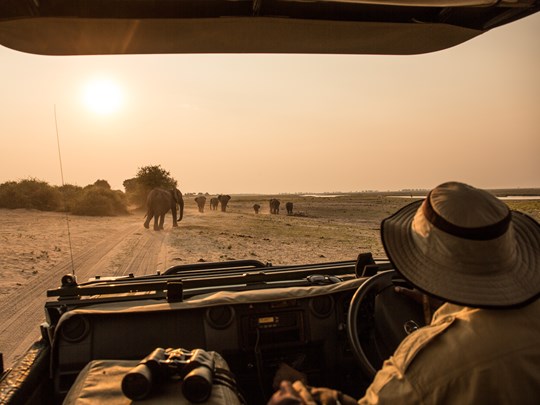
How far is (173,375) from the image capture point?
1893 mm

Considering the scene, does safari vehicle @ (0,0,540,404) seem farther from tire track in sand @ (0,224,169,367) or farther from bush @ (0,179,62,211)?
bush @ (0,179,62,211)

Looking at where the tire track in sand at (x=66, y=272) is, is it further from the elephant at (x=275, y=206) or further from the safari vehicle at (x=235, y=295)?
the elephant at (x=275, y=206)

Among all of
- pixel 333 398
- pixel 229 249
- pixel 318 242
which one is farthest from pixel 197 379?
pixel 318 242

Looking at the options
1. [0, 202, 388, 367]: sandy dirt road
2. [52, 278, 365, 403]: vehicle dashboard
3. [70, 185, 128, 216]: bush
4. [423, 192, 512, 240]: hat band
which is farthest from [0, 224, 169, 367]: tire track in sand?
[70, 185, 128, 216]: bush

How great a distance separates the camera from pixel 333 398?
4.83 feet

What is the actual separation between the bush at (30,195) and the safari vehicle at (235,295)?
30.3 meters

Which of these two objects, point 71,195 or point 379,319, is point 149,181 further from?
point 379,319

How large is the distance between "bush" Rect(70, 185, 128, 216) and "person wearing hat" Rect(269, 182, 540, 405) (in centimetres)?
3177

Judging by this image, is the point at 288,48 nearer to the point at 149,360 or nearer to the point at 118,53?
the point at 118,53

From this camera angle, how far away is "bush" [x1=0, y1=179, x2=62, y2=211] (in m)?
29.0

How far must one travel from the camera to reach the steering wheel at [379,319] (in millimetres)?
2406

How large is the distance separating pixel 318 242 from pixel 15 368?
50.2ft

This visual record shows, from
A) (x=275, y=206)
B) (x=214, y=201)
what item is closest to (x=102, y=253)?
(x=275, y=206)

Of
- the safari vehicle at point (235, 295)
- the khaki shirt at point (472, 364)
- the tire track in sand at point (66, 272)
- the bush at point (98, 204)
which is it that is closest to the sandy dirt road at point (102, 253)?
the tire track in sand at point (66, 272)
